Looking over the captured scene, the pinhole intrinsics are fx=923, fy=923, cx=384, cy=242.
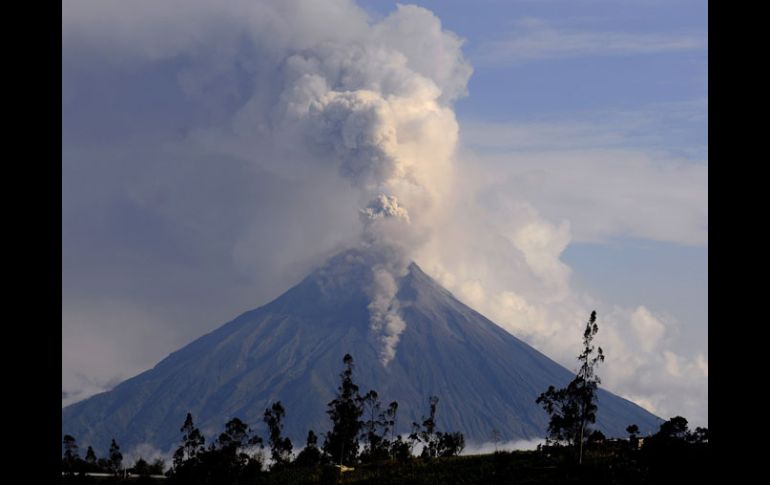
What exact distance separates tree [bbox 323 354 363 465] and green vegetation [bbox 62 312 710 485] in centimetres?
12

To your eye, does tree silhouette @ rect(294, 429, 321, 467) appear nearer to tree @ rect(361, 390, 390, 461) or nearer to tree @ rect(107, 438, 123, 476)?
tree @ rect(361, 390, 390, 461)

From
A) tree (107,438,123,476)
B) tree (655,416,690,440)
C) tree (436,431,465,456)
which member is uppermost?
tree (655,416,690,440)

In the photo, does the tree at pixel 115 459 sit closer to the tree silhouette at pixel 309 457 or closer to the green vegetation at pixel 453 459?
the green vegetation at pixel 453 459

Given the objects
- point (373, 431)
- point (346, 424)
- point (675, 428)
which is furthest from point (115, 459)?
point (675, 428)

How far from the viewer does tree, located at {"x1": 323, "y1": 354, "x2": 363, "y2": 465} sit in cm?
10356

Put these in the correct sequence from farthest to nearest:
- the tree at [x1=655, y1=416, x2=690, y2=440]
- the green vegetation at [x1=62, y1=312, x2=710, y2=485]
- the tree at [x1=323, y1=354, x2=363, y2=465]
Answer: the tree at [x1=323, y1=354, x2=363, y2=465], the tree at [x1=655, y1=416, x2=690, y2=440], the green vegetation at [x1=62, y1=312, x2=710, y2=485]

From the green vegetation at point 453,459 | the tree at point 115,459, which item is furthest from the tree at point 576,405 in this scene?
the tree at point 115,459

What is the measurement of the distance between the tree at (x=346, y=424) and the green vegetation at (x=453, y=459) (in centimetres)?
12

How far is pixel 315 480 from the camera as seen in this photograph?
85.4m

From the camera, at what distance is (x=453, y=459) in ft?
310

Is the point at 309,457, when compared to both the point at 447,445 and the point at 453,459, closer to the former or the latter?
the point at 447,445

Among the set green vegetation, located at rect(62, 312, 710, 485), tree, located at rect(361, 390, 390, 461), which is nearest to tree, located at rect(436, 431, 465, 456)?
green vegetation, located at rect(62, 312, 710, 485)
